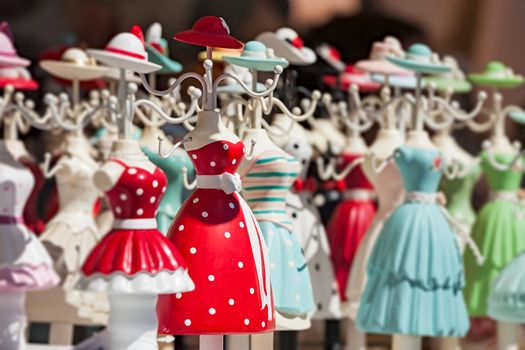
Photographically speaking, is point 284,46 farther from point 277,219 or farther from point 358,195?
point 358,195

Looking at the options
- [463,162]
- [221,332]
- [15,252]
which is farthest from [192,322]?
[463,162]

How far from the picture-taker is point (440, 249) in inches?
111

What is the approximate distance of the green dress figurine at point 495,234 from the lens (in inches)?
123

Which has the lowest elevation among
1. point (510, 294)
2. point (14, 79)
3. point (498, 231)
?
point (510, 294)

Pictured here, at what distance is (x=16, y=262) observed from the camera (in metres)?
2.53

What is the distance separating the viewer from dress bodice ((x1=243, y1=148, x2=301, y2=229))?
2.48 meters

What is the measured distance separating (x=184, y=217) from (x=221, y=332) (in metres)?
0.19

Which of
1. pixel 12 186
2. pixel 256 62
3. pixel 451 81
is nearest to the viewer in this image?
pixel 256 62

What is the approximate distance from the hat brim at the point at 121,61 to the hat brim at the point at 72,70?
0.80 meters

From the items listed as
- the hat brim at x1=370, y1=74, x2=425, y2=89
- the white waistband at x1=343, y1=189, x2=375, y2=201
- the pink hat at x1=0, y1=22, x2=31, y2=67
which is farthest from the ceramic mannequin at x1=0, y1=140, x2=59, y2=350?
the hat brim at x1=370, y1=74, x2=425, y2=89

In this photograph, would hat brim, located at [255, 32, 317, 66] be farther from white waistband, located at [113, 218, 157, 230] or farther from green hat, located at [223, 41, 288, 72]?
white waistband, located at [113, 218, 157, 230]

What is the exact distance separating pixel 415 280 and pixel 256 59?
0.67m

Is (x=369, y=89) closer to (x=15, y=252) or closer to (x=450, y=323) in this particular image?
(x=450, y=323)

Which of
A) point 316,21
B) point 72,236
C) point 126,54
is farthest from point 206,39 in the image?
point 316,21
